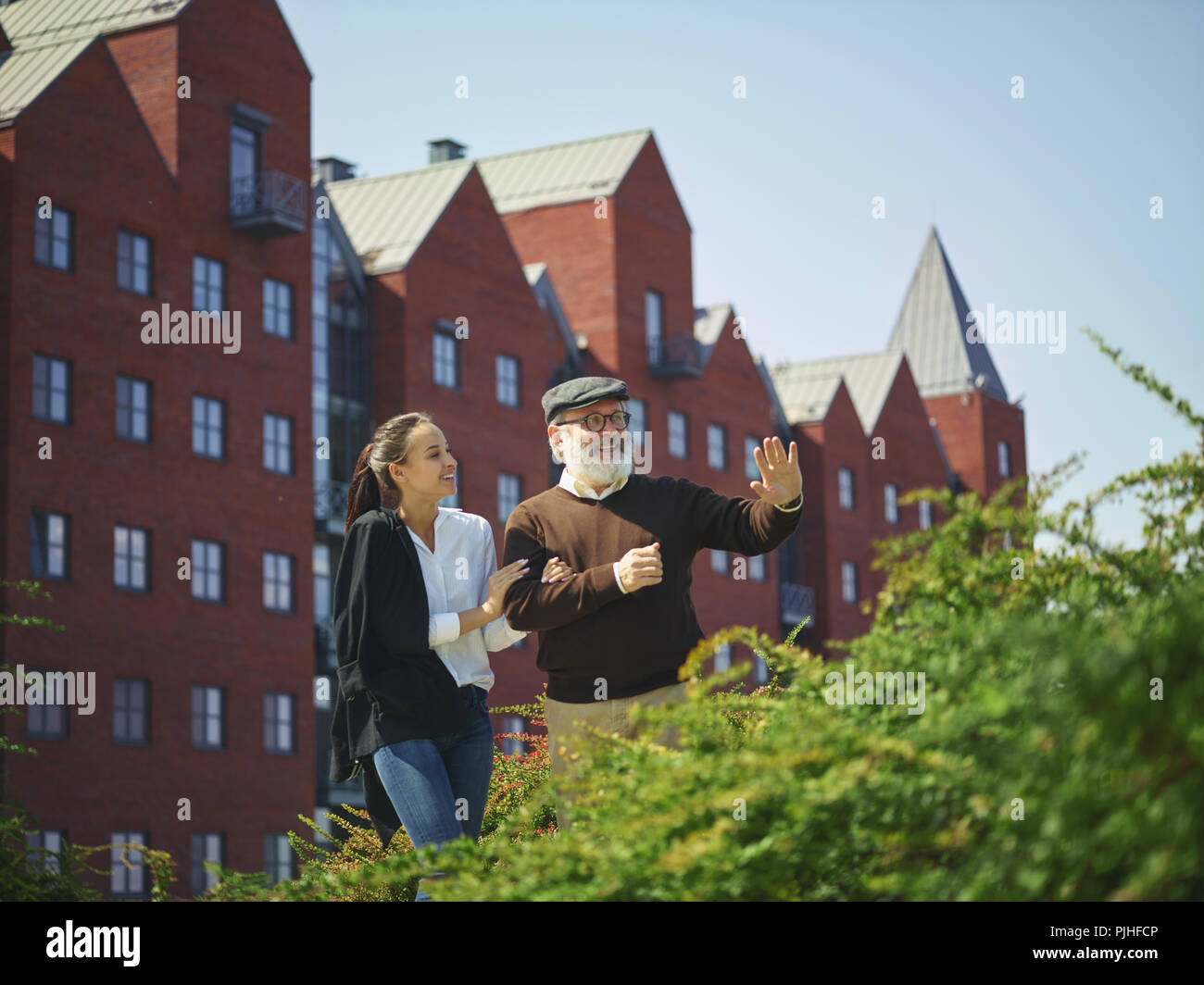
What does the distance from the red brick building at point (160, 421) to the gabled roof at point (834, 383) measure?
74.4 feet

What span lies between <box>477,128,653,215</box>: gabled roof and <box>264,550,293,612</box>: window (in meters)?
15.5

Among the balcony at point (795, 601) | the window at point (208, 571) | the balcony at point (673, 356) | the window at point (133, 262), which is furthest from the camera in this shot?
the balcony at point (795, 601)

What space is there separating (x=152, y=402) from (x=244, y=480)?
8.76 feet

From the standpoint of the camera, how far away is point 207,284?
3400 centimetres

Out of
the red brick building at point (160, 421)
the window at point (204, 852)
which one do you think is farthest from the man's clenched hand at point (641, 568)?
the window at point (204, 852)

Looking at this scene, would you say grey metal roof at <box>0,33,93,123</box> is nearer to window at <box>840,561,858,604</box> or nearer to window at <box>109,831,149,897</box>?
window at <box>109,831,149,897</box>

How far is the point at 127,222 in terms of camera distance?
3225 cm

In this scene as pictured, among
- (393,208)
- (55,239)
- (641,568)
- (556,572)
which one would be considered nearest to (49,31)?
(55,239)

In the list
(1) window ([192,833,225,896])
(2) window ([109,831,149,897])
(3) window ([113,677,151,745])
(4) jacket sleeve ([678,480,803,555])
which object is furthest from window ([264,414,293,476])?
(4) jacket sleeve ([678,480,803,555])

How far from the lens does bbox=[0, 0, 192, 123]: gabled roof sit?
104 ft

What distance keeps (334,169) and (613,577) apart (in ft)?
139

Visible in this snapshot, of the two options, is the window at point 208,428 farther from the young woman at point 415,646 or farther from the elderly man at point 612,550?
the elderly man at point 612,550

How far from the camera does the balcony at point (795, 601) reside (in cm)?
5178
